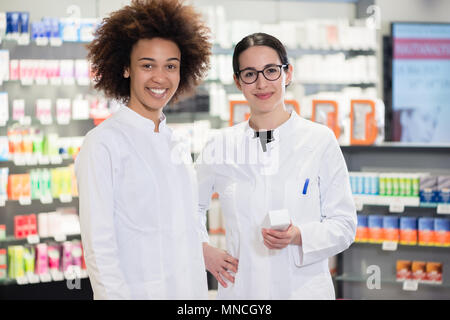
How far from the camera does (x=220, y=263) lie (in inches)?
71.1

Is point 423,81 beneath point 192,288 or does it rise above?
above

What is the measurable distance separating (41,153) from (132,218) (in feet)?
11.6

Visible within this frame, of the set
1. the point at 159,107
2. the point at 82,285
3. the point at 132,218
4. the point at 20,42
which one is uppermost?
the point at 20,42

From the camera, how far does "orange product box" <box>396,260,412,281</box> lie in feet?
13.3

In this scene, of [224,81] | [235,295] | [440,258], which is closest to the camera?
[235,295]

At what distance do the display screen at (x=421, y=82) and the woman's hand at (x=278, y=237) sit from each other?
16.8 ft

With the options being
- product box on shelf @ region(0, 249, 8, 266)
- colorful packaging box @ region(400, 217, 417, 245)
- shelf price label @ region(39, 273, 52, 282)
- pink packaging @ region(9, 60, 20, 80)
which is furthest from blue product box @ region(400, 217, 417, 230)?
pink packaging @ region(9, 60, 20, 80)

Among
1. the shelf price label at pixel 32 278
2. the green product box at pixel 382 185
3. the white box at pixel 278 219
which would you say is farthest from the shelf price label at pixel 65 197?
the white box at pixel 278 219

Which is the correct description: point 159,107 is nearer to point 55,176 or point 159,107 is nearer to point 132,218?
point 132,218

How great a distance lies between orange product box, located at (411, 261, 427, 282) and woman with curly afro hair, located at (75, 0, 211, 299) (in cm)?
282

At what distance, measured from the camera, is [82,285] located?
190 inches

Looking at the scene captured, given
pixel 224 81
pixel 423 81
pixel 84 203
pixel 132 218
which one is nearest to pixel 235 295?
pixel 132 218

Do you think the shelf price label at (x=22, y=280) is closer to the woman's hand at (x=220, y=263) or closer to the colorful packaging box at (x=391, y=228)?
the colorful packaging box at (x=391, y=228)

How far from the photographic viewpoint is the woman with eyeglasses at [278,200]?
1.74 m
